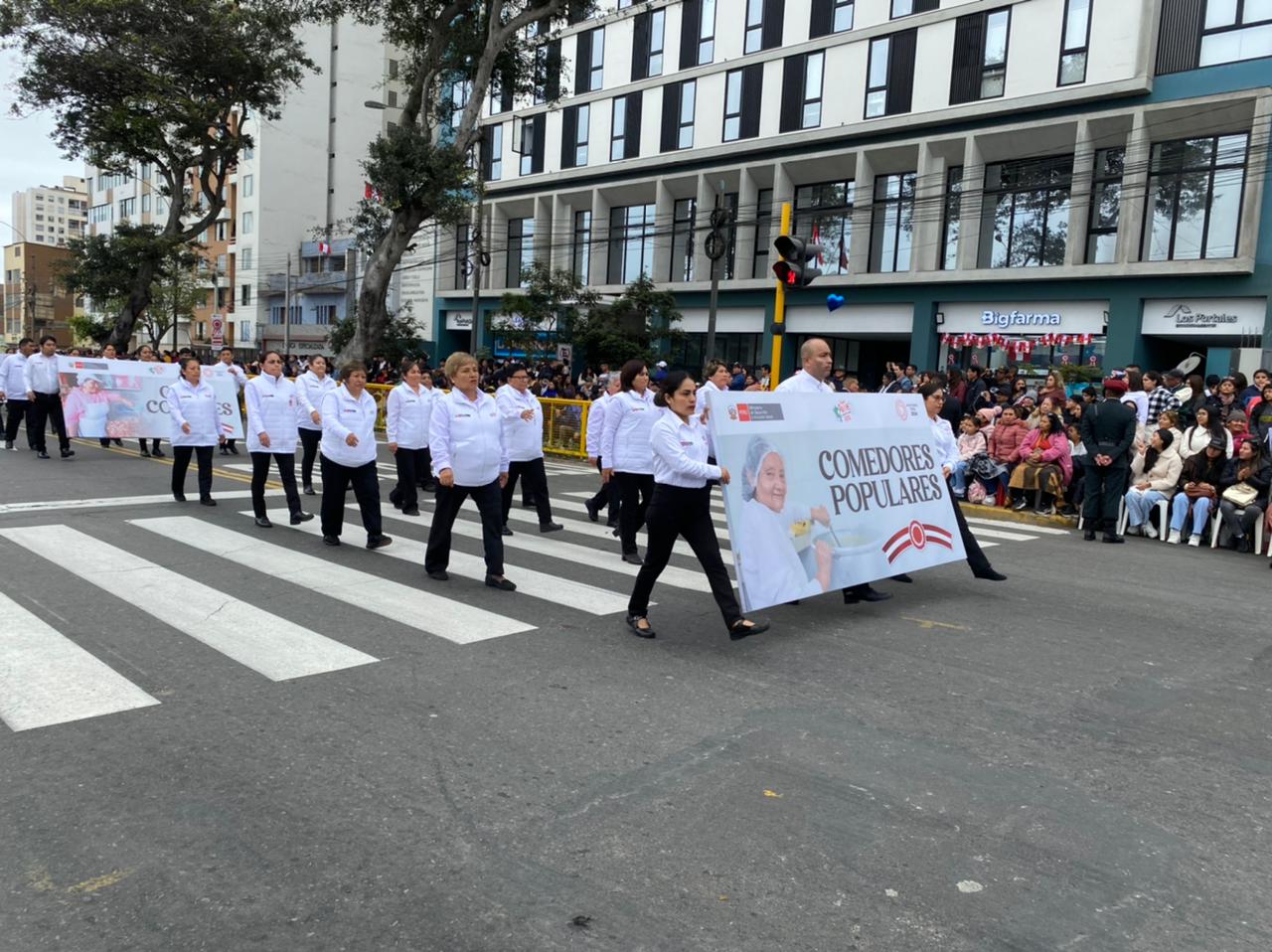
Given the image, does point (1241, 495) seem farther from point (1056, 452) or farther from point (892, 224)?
point (892, 224)

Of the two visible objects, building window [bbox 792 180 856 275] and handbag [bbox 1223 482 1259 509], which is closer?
handbag [bbox 1223 482 1259 509]

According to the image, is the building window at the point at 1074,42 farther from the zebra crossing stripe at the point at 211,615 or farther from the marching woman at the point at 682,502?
the zebra crossing stripe at the point at 211,615

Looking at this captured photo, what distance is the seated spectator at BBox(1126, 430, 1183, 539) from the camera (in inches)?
470

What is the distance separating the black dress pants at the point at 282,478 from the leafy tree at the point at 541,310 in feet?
60.5

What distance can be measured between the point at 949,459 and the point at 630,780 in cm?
535

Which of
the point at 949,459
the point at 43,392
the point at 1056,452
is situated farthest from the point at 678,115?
the point at 949,459

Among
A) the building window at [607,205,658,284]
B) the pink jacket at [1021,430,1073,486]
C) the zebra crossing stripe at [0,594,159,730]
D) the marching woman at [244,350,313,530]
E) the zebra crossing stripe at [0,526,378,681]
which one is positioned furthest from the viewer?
the building window at [607,205,658,284]

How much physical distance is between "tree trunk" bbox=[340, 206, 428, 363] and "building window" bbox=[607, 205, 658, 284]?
47.9 ft

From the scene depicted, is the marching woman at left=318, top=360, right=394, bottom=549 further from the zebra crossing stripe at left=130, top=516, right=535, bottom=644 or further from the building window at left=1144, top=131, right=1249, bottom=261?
the building window at left=1144, top=131, right=1249, bottom=261

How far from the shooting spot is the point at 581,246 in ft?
135

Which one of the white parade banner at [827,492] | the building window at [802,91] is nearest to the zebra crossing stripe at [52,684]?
the white parade banner at [827,492]

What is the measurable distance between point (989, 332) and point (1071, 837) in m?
26.9

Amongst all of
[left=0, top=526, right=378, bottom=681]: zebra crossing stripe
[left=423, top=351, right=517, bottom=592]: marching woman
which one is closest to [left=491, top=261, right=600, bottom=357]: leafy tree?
[left=0, top=526, right=378, bottom=681]: zebra crossing stripe

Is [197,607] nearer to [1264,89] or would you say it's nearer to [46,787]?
[46,787]
